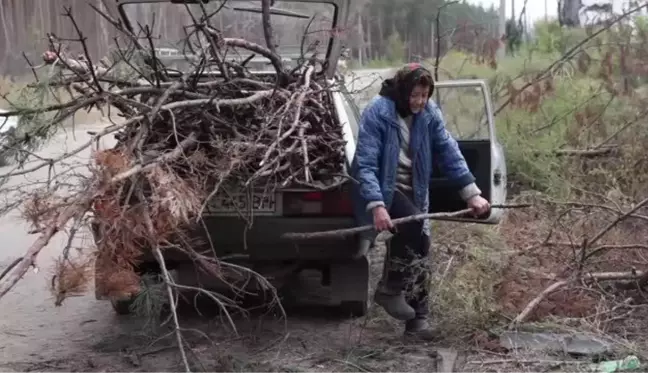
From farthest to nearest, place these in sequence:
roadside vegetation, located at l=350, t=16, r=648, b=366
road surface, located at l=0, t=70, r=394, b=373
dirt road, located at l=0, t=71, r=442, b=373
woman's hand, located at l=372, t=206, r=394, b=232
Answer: roadside vegetation, located at l=350, t=16, r=648, b=366 < road surface, located at l=0, t=70, r=394, b=373 < dirt road, located at l=0, t=71, r=442, b=373 < woman's hand, located at l=372, t=206, r=394, b=232

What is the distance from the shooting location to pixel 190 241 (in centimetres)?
509

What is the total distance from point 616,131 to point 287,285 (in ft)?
16.1

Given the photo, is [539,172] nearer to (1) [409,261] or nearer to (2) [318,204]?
(1) [409,261]

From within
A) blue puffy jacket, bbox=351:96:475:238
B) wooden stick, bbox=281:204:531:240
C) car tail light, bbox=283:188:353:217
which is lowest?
wooden stick, bbox=281:204:531:240

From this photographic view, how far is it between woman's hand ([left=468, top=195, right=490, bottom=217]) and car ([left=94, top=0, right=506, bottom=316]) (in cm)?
30

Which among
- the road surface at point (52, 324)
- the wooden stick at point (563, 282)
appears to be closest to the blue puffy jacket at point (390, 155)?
the wooden stick at point (563, 282)

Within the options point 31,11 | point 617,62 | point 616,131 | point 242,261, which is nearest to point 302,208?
point 242,261

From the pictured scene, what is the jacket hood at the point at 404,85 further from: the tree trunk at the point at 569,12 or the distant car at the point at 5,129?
the tree trunk at the point at 569,12

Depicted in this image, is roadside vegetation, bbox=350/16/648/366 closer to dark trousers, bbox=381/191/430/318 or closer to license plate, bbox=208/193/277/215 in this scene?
dark trousers, bbox=381/191/430/318

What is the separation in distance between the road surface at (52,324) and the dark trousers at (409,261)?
5.73 ft

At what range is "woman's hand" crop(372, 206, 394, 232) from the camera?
17.3 ft

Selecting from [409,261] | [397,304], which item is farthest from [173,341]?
[409,261]

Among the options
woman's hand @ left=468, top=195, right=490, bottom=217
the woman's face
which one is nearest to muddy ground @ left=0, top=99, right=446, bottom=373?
woman's hand @ left=468, top=195, right=490, bottom=217

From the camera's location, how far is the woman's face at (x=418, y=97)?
18.2 feet
